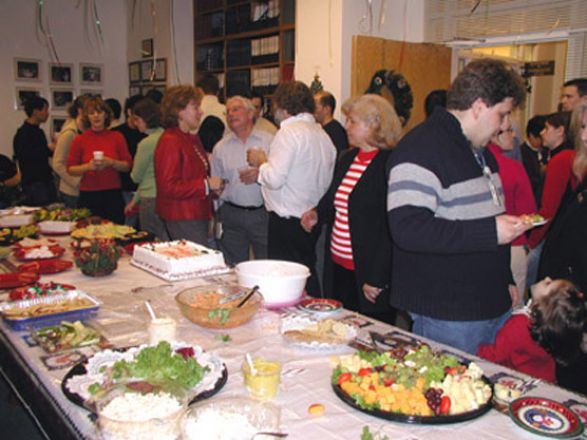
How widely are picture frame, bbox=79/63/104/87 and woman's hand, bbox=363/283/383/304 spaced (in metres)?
6.13

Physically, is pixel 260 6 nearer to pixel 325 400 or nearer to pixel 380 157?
pixel 380 157

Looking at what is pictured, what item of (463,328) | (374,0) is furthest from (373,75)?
(463,328)

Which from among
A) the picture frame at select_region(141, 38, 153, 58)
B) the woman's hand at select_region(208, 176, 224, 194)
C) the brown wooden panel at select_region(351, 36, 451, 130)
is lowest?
the woman's hand at select_region(208, 176, 224, 194)

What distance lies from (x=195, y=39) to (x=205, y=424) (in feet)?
21.1

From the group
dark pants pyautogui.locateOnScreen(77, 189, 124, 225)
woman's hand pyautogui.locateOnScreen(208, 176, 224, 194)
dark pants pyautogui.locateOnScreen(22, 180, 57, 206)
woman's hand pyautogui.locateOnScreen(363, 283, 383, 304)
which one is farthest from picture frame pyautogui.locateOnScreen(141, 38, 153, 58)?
woman's hand pyautogui.locateOnScreen(363, 283, 383, 304)

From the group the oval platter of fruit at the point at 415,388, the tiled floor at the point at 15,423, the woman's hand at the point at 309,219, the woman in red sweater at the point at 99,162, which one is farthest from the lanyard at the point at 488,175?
the woman in red sweater at the point at 99,162

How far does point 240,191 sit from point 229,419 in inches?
96.6

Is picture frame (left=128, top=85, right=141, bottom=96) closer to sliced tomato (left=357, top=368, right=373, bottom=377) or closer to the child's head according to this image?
the child's head

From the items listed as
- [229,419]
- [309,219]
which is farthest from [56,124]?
[229,419]

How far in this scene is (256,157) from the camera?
3.23 m

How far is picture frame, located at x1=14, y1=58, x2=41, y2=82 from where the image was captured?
6.79 m

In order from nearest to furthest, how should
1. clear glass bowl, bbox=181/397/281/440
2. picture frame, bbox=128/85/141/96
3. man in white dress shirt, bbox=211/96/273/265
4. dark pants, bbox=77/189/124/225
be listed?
clear glass bowl, bbox=181/397/281/440, man in white dress shirt, bbox=211/96/273/265, dark pants, bbox=77/189/124/225, picture frame, bbox=128/85/141/96

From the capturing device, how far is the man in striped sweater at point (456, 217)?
1.52 metres

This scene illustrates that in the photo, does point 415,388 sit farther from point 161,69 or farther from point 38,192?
point 161,69
